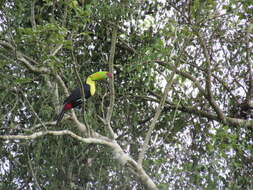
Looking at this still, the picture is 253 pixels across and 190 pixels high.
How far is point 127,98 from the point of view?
21.7 feet

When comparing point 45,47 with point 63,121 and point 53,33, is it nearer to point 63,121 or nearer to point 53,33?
point 53,33

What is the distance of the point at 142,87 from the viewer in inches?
256

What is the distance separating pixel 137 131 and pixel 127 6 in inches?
74.7

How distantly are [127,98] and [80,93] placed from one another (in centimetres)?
126

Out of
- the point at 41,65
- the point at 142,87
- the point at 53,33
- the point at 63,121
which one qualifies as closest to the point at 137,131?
the point at 142,87

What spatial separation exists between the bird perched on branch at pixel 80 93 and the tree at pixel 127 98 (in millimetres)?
119

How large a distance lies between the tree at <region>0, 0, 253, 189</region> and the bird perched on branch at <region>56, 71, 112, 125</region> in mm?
119

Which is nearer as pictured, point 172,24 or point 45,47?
point 45,47

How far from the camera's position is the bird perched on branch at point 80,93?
18.0 feet

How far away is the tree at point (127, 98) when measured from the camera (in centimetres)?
493

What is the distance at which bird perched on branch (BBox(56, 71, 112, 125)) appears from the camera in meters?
5.48

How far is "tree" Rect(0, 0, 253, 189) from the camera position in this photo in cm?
493

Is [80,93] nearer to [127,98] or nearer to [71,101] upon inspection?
[71,101]

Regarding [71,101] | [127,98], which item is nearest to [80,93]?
[71,101]
